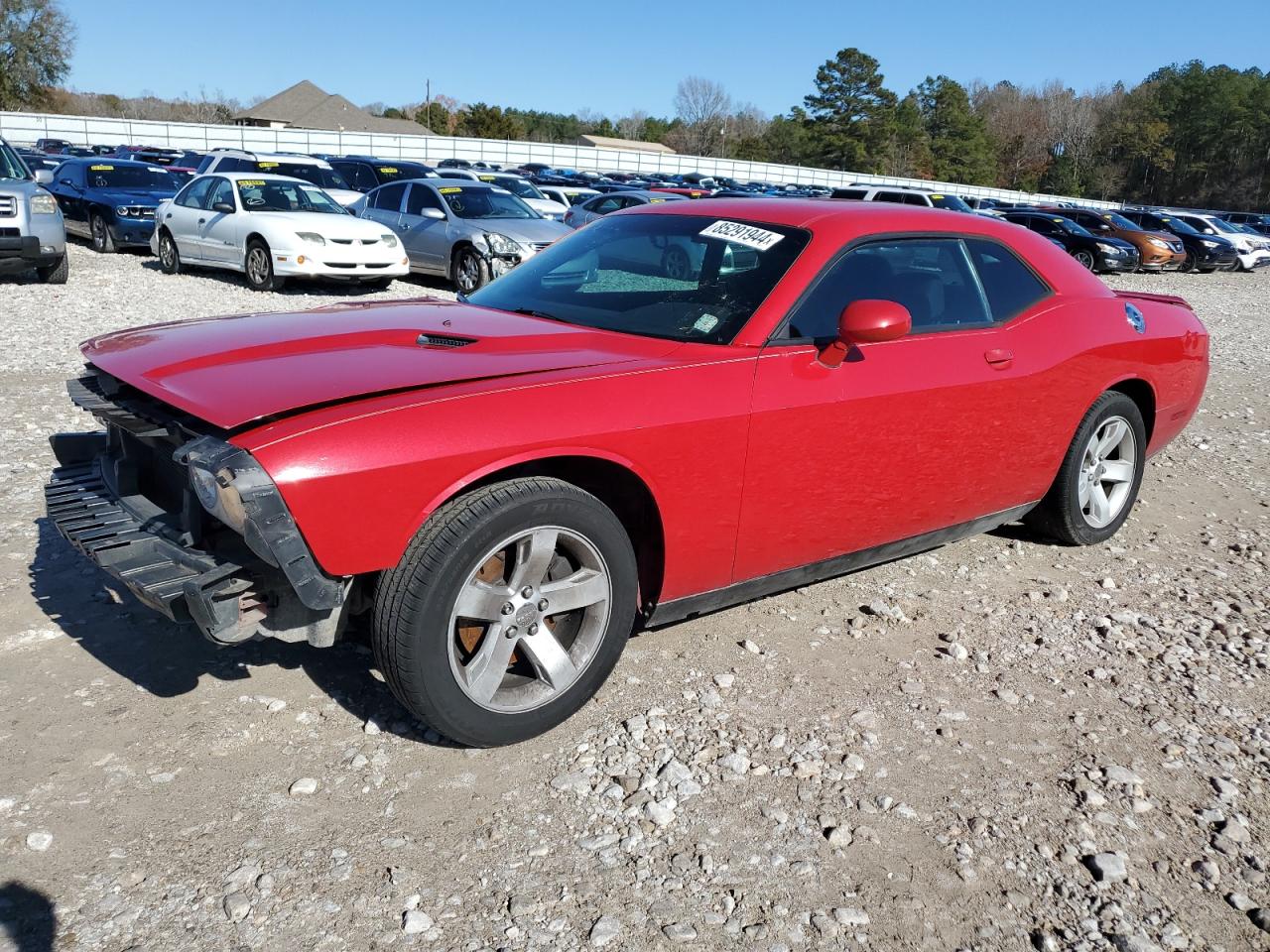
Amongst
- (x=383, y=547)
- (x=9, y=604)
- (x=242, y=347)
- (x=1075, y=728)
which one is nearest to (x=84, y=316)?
(x=9, y=604)

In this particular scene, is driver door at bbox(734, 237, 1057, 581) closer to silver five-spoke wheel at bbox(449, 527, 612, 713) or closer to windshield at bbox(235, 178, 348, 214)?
silver five-spoke wheel at bbox(449, 527, 612, 713)

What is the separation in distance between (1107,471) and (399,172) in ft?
61.7

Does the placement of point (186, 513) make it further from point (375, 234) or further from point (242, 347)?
point (375, 234)

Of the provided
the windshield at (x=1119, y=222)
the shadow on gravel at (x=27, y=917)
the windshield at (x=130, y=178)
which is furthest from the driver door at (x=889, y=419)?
the windshield at (x=1119, y=222)

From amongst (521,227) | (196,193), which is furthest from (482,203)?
(196,193)

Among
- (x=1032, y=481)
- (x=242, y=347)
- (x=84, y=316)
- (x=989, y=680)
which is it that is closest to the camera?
(x=242, y=347)

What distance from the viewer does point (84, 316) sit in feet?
35.1

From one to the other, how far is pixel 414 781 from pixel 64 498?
1.54 meters

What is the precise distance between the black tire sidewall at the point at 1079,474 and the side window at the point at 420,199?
12.1 m

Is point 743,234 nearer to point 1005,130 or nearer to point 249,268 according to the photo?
point 249,268

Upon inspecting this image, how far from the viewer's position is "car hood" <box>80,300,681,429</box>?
2871mm

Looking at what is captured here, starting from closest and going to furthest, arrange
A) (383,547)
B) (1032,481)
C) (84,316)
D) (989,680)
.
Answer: (383,547)
(989,680)
(1032,481)
(84,316)

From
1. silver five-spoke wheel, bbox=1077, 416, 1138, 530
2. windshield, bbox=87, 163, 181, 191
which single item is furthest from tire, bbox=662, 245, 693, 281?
windshield, bbox=87, 163, 181, 191

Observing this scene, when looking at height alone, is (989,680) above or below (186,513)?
below
